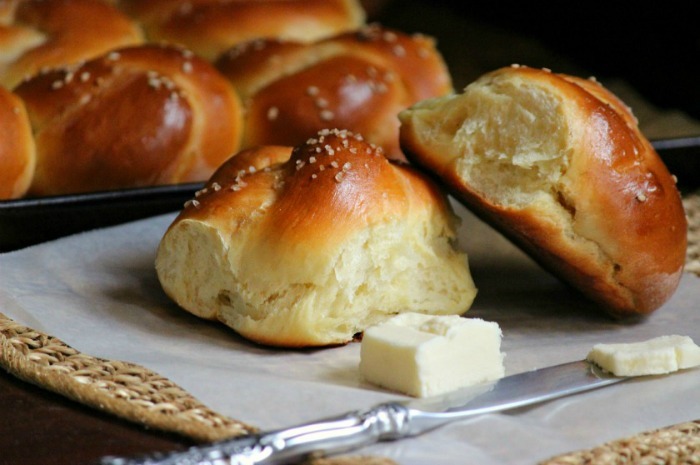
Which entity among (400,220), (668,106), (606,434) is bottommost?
(668,106)

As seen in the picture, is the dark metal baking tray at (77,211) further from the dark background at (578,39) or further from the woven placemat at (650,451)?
the dark background at (578,39)

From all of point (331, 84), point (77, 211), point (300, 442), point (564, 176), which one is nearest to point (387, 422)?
point (300, 442)

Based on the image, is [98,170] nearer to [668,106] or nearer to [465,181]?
[465,181]

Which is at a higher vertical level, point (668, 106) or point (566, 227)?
point (566, 227)

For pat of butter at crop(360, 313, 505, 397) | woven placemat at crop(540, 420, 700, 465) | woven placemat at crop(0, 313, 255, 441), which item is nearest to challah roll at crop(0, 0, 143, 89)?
woven placemat at crop(0, 313, 255, 441)

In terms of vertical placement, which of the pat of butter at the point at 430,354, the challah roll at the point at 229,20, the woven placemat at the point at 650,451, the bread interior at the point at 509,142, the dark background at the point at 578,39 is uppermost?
the bread interior at the point at 509,142

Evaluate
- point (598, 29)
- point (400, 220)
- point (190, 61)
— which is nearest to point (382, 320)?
point (400, 220)

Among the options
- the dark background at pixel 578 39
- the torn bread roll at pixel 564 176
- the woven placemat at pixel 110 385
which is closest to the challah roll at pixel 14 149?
the woven placemat at pixel 110 385
